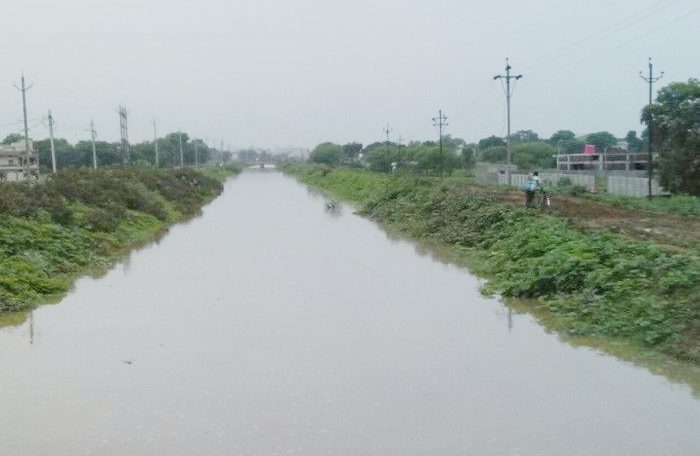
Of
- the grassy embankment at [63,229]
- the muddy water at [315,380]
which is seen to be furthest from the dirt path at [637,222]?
the grassy embankment at [63,229]

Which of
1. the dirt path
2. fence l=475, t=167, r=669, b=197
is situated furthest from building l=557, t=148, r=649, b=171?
the dirt path

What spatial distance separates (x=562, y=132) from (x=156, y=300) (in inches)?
4525

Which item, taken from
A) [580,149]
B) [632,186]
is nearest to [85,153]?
[632,186]

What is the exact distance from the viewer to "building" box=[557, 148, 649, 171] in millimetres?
65988

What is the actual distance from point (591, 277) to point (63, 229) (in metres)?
14.6

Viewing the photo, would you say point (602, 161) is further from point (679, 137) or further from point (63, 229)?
point (63, 229)

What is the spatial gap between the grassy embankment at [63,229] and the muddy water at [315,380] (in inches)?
Answer: 32.8

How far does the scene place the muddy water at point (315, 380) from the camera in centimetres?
667

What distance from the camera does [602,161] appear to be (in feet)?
231

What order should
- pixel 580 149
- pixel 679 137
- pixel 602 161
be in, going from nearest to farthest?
pixel 679 137 → pixel 602 161 → pixel 580 149

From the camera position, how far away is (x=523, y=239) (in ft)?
54.3

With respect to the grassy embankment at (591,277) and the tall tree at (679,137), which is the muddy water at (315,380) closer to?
the grassy embankment at (591,277)

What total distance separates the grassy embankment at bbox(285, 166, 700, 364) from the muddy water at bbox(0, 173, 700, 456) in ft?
2.19

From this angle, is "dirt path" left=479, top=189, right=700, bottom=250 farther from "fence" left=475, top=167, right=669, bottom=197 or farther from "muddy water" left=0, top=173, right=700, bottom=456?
"fence" left=475, top=167, right=669, bottom=197
